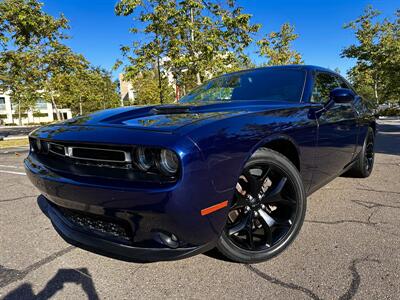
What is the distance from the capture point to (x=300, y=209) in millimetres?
2184

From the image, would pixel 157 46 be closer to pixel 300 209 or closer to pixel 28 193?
pixel 28 193

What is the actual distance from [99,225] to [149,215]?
50 centimetres

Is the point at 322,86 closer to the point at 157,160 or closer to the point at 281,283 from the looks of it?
the point at 281,283

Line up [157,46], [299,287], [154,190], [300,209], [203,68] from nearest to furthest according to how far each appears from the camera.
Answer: [154,190] → [299,287] → [300,209] → [203,68] → [157,46]

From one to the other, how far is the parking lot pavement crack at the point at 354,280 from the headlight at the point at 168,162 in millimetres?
1178

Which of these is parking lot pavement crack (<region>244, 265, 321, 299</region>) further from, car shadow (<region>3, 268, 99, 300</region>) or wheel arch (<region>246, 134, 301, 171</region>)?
car shadow (<region>3, 268, 99, 300</region>)

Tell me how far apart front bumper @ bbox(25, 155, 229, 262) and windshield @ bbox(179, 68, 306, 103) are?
147 centimetres

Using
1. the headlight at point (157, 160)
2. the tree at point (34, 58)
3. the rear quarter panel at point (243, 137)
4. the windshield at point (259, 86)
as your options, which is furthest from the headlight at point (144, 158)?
the tree at point (34, 58)

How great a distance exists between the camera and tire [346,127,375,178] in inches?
153

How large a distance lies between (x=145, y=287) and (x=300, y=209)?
3.93 ft

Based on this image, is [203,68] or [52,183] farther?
[203,68]

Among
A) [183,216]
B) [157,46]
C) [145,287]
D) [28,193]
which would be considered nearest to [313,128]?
[183,216]

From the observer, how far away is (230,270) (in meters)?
1.97

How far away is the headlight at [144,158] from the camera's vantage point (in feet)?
5.26
